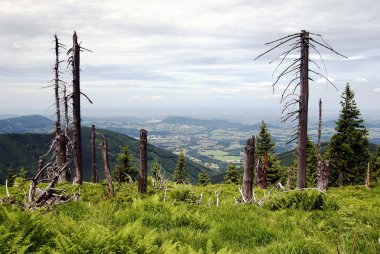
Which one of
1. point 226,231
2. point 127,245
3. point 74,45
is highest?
point 74,45

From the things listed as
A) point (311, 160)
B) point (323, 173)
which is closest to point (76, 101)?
point (323, 173)

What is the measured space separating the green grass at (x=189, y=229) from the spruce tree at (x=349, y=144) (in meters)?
38.3

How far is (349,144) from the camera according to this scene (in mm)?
44875

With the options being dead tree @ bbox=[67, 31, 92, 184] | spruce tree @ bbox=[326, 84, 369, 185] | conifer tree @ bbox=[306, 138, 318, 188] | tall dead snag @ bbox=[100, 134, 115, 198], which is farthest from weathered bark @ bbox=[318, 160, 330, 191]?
conifer tree @ bbox=[306, 138, 318, 188]

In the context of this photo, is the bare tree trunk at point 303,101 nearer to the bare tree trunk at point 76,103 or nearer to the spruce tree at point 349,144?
the bare tree trunk at point 76,103

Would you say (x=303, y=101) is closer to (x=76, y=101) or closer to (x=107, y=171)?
(x=107, y=171)

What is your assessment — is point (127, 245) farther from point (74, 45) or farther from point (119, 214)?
point (74, 45)

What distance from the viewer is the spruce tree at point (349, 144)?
4521 centimetres

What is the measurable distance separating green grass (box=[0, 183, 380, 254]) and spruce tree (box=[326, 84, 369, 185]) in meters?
38.3

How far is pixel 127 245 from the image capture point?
4.76 metres

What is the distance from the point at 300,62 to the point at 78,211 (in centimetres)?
1274

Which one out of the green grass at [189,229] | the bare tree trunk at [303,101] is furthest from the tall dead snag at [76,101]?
the bare tree trunk at [303,101]

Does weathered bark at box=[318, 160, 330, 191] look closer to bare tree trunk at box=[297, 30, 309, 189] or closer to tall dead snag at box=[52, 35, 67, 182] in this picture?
bare tree trunk at box=[297, 30, 309, 189]

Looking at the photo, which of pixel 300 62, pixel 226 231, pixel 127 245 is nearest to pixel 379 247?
pixel 226 231
